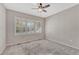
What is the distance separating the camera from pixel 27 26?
532cm

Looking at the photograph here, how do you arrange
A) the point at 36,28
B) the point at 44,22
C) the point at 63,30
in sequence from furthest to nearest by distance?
the point at 44,22
the point at 36,28
the point at 63,30

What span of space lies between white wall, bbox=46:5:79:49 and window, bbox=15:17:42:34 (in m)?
1.16

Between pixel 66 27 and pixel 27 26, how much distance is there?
2856 millimetres

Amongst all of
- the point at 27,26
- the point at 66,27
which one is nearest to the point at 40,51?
the point at 66,27

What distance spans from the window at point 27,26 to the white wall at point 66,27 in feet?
3.81

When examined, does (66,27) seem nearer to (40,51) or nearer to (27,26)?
(40,51)

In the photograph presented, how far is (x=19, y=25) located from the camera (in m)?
4.80

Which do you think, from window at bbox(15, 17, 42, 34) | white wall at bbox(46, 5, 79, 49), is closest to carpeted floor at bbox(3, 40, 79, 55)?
white wall at bbox(46, 5, 79, 49)

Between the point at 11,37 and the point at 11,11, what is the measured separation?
5.26 ft

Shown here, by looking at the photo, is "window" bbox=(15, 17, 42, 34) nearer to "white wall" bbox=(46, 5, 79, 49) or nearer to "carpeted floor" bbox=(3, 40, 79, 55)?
"white wall" bbox=(46, 5, 79, 49)

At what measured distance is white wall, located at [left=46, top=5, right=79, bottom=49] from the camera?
11.5ft

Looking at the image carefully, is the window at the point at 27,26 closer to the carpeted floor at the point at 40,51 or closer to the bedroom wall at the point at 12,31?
the bedroom wall at the point at 12,31
